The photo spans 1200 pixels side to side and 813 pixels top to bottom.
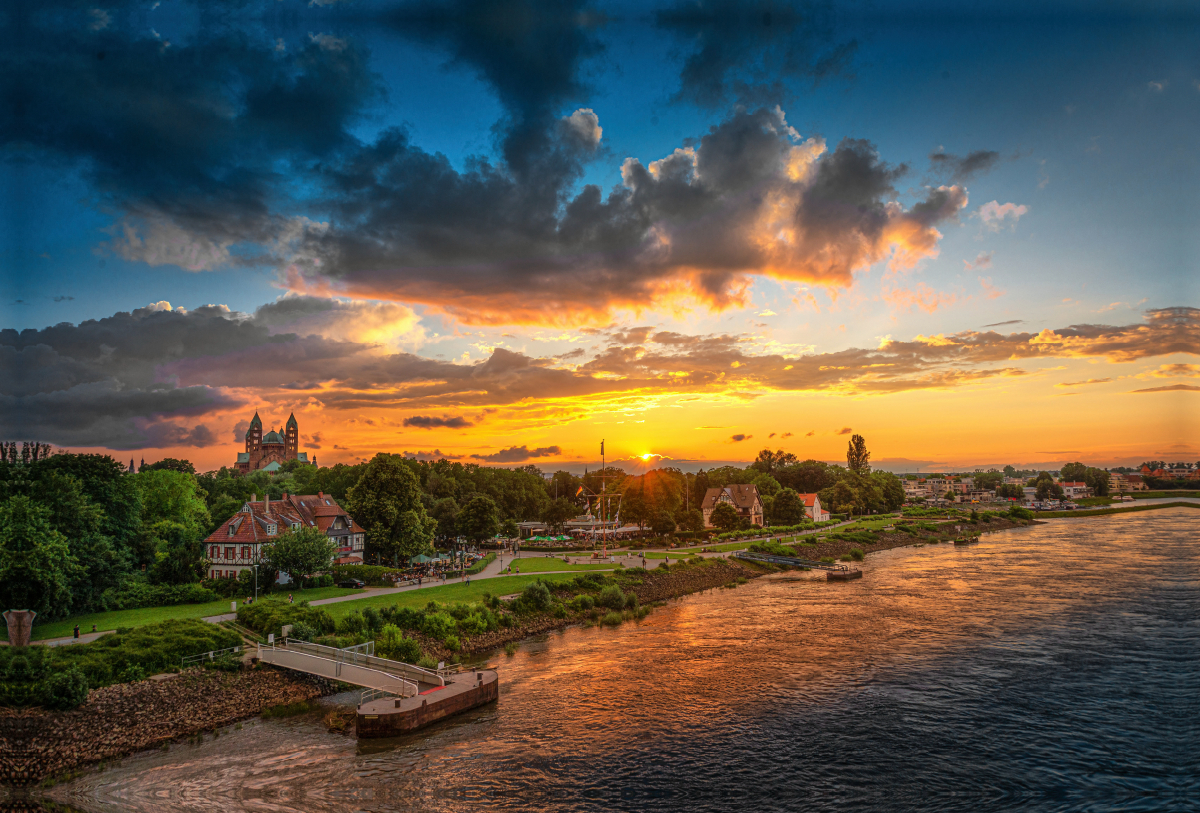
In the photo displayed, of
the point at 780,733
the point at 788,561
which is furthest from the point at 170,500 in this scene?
the point at 780,733

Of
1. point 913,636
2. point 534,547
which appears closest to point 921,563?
point 913,636

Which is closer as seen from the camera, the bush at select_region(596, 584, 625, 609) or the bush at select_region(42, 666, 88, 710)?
the bush at select_region(42, 666, 88, 710)

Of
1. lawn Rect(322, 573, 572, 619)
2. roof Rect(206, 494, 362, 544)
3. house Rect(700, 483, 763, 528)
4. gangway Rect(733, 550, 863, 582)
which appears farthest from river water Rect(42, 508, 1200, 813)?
house Rect(700, 483, 763, 528)

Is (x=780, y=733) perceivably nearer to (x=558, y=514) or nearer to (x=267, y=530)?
(x=267, y=530)

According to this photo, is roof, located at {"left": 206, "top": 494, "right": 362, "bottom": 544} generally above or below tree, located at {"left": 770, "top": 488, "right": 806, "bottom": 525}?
above

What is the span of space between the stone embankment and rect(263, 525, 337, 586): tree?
66.2 feet

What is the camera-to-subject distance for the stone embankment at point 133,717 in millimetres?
23016

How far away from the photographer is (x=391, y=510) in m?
68.7

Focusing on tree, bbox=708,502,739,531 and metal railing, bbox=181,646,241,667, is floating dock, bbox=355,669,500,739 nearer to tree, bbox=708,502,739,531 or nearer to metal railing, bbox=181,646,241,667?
metal railing, bbox=181,646,241,667

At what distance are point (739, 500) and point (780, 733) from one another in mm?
99817

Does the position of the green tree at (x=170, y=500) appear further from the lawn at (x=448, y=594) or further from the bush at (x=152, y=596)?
the lawn at (x=448, y=594)

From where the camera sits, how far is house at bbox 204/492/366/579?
58531 mm

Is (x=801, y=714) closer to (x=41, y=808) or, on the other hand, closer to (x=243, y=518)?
(x=41, y=808)

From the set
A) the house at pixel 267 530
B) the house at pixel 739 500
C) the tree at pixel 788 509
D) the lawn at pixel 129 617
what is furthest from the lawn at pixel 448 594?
the house at pixel 739 500
